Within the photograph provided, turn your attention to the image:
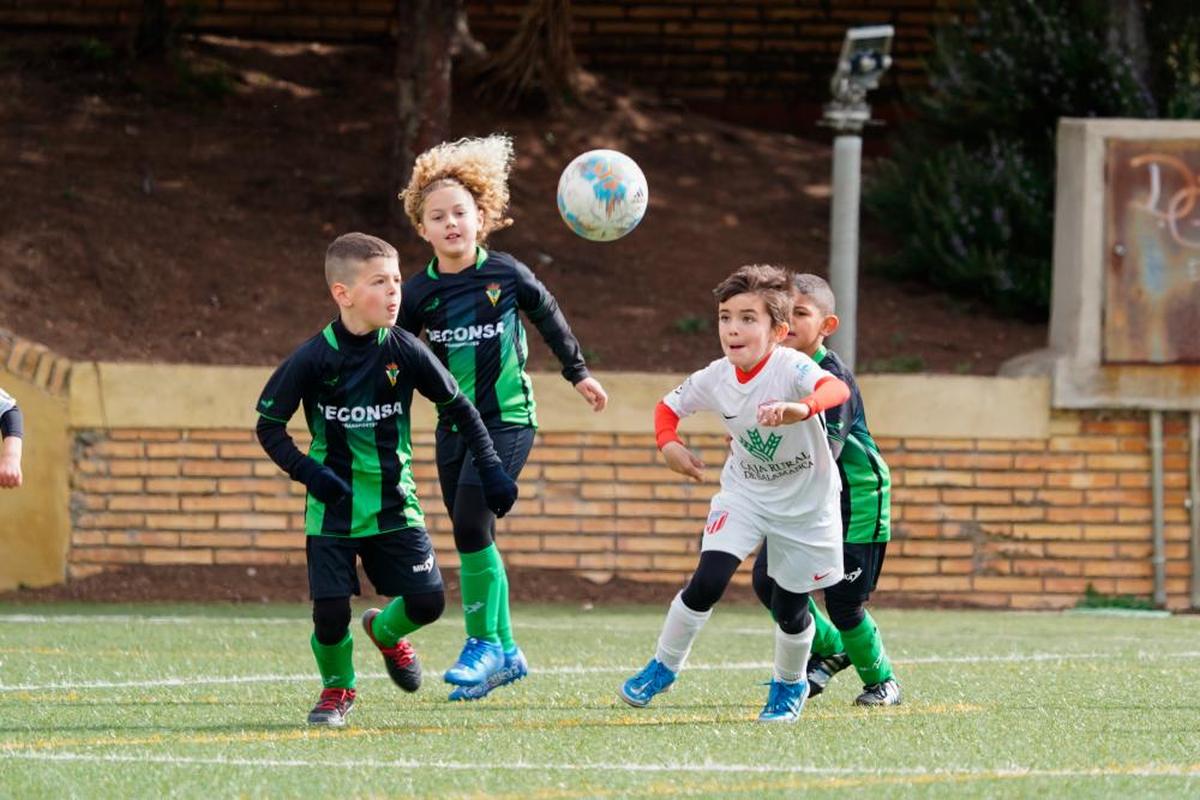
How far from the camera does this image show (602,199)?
26.6 feet

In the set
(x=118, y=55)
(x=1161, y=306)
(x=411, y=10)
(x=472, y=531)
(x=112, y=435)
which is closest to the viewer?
(x=472, y=531)

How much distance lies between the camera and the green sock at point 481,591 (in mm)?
7496

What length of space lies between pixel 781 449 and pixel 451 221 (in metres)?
1.71

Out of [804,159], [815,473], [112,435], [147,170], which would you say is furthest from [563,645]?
[804,159]

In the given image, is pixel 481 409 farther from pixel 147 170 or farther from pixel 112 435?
pixel 147 170

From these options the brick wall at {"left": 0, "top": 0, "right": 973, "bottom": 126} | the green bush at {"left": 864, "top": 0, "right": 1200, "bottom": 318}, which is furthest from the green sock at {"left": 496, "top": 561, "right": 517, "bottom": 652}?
the brick wall at {"left": 0, "top": 0, "right": 973, "bottom": 126}

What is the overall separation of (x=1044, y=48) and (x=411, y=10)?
4.69 m

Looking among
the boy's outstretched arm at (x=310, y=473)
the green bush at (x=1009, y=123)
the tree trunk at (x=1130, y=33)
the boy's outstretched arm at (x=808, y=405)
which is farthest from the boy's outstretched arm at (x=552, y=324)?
the tree trunk at (x=1130, y=33)

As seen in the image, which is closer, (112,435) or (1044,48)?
(112,435)

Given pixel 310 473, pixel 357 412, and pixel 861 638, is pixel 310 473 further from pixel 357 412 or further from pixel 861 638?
pixel 861 638

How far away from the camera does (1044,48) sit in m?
15.1

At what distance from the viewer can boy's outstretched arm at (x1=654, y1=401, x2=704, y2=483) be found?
21.4 ft

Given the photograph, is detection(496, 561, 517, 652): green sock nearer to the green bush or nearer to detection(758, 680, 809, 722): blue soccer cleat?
detection(758, 680, 809, 722): blue soccer cleat

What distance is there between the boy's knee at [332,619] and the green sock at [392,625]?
31 centimetres
